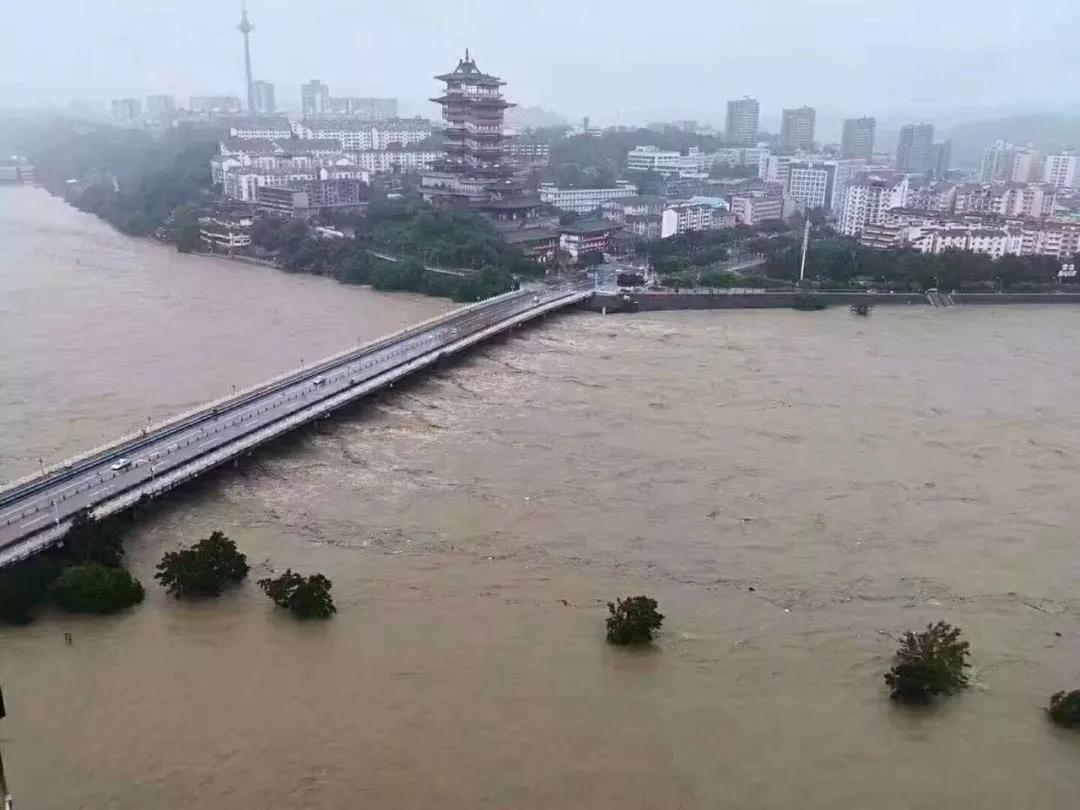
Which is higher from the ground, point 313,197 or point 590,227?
point 313,197

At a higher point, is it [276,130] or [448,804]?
[276,130]

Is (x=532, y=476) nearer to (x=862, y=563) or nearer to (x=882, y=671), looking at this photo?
(x=862, y=563)

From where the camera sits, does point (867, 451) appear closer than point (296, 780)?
No

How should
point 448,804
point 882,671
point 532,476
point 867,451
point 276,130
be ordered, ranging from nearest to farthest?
point 448,804 < point 882,671 < point 532,476 < point 867,451 < point 276,130

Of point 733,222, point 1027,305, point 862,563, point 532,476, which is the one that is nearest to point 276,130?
point 733,222

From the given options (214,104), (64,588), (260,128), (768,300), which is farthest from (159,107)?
(64,588)

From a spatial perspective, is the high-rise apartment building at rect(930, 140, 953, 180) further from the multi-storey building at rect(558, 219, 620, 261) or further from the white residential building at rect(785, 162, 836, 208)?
the multi-storey building at rect(558, 219, 620, 261)

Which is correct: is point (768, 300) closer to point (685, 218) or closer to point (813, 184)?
point (685, 218)

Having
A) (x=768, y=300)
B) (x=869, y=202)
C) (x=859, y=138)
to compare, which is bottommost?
(x=768, y=300)
